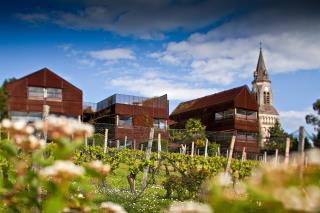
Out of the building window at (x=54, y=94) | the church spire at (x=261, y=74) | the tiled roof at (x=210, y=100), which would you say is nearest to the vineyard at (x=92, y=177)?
the building window at (x=54, y=94)

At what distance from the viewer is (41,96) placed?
4862 centimetres

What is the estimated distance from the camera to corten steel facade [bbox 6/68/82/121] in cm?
4703

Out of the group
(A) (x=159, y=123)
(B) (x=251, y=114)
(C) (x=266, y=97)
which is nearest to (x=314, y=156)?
(A) (x=159, y=123)

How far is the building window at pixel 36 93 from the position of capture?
158 ft

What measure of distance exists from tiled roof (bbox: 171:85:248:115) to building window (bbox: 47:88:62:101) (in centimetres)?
1989

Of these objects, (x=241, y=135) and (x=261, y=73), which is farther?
(x=261, y=73)

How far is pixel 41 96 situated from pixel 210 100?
2324 centimetres

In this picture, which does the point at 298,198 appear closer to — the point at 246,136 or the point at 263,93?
the point at 246,136

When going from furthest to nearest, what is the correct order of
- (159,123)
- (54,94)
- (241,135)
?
(159,123)
(241,135)
(54,94)

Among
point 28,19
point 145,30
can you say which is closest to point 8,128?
point 145,30

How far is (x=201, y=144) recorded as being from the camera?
134 ft

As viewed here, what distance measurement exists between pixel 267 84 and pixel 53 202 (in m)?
125

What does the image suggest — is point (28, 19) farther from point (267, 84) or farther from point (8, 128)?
point (267, 84)

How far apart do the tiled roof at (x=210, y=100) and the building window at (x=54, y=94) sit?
1989 cm
